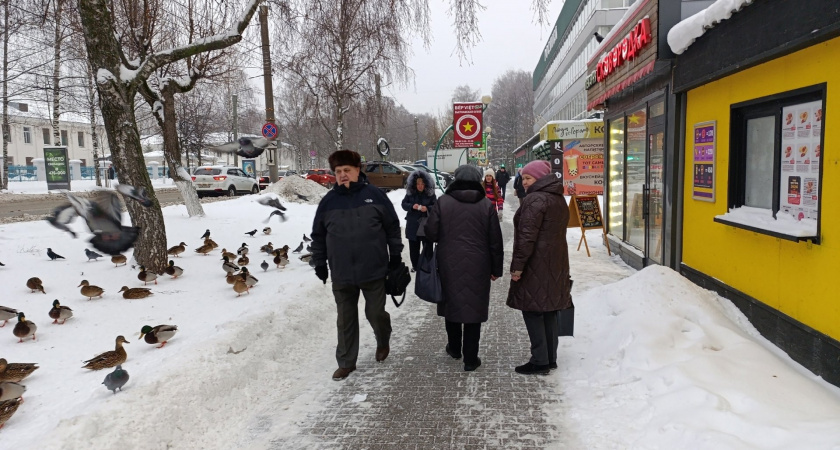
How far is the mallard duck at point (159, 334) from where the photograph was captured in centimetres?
490

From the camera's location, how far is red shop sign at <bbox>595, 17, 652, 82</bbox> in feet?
23.0

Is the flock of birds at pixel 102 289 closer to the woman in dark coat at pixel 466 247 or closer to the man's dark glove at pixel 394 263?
the man's dark glove at pixel 394 263

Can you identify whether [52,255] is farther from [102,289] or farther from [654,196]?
[654,196]

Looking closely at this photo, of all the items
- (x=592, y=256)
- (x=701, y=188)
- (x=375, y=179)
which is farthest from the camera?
(x=375, y=179)

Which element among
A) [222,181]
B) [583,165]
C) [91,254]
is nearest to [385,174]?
[222,181]

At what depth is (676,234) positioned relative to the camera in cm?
717

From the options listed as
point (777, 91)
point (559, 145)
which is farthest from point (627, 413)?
point (559, 145)

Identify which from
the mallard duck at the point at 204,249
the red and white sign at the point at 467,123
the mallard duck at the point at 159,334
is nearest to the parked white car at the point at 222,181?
the red and white sign at the point at 467,123

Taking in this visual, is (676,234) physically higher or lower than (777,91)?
lower

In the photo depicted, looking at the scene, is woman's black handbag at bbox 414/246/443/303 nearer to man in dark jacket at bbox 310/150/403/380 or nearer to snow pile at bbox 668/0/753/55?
man in dark jacket at bbox 310/150/403/380

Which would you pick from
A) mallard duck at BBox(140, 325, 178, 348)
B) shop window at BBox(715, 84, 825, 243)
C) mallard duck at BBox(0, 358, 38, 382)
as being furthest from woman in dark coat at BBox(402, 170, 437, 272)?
mallard duck at BBox(0, 358, 38, 382)

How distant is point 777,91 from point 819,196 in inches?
44.9

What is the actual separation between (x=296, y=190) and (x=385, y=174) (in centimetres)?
836

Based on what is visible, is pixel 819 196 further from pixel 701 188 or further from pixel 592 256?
pixel 592 256
